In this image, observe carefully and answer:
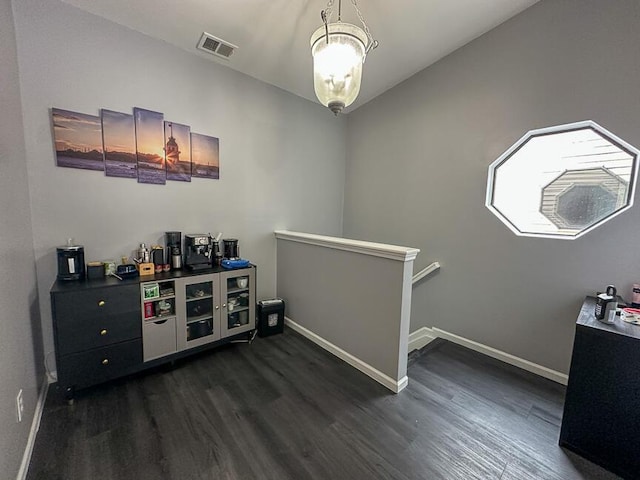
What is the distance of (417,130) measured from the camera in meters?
3.12

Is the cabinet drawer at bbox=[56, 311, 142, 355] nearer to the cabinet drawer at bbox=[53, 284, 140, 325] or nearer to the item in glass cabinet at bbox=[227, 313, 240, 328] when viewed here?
the cabinet drawer at bbox=[53, 284, 140, 325]

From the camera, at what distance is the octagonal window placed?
2.06m

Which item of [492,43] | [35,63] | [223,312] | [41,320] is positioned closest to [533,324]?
[492,43]

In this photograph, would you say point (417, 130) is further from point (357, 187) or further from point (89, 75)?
point (89, 75)

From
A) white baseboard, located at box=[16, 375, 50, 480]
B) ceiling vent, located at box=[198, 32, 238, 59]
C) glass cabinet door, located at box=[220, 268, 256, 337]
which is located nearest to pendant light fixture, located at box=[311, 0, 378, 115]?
ceiling vent, located at box=[198, 32, 238, 59]

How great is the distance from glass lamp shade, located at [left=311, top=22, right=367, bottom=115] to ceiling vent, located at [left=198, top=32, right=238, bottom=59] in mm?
1275

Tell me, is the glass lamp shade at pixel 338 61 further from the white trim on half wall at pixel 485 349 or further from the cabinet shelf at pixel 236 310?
the white trim on half wall at pixel 485 349

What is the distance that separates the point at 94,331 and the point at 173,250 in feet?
2.75

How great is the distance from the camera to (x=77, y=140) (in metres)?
2.01

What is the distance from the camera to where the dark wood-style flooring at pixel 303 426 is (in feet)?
4.75

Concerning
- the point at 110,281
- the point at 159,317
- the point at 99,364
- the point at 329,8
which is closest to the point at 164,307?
the point at 159,317

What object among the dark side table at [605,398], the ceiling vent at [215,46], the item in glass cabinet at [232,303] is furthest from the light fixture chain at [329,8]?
the dark side table at [605,398]

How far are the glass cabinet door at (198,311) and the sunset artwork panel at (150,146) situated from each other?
40.0 inches

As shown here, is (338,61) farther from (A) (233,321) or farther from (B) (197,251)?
(A) (233,321)
